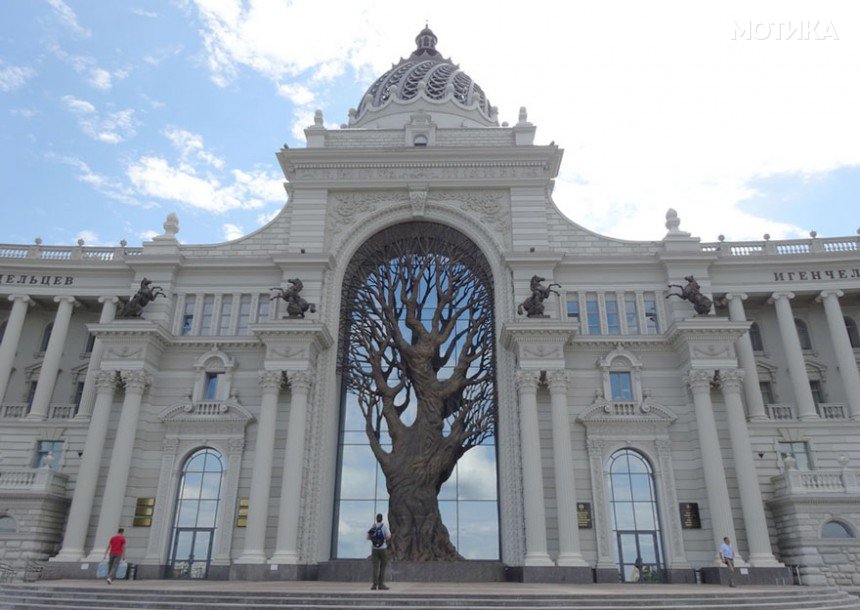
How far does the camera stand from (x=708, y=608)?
15594 millimetres

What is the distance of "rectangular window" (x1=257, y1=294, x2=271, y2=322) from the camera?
96.7 ft

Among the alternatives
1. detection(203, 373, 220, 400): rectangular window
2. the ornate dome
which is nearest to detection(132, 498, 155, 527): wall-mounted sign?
detection(203, 373, 220, 400): rectangular window

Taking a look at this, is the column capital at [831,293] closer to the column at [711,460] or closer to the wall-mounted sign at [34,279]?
the column at [711,460]

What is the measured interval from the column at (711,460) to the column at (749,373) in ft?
11.3

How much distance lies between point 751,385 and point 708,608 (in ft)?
50.2

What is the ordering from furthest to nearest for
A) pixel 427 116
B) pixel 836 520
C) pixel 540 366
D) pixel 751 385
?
1. pixel 427 116
2. pixel 751 385
3. pixel 540 366
4. pixel 836 520

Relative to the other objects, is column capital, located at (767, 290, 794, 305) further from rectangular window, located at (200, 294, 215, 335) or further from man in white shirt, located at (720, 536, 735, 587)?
rectangular window, located at (200, 294, 215, 335)

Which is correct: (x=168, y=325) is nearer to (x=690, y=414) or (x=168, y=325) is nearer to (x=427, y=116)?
(x=427, y=116)

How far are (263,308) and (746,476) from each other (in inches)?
852

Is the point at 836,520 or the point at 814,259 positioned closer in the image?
the point at 836,520

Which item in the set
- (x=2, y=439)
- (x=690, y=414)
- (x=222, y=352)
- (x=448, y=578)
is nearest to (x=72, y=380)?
(x=2, y=439)

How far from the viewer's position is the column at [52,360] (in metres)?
29.3

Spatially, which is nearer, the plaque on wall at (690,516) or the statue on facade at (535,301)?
the plaque on wall at (690,516)

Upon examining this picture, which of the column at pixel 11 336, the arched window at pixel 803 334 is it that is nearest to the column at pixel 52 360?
the column at pixel 11 336
